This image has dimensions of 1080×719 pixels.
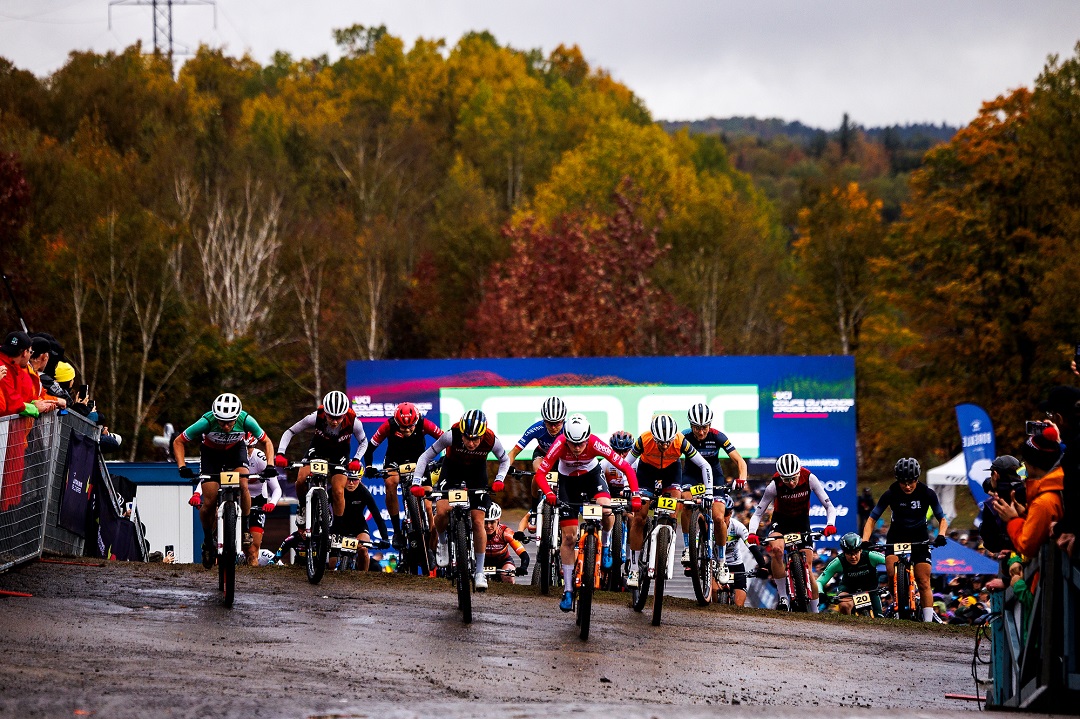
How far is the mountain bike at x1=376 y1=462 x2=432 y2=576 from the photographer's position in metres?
16.6

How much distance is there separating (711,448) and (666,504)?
8.83ft

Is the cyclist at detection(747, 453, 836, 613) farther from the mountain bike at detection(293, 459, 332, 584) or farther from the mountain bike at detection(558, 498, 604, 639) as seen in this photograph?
the mountain bike at detection(293, 459, 332, 584)

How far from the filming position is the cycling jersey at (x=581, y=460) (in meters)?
13.3

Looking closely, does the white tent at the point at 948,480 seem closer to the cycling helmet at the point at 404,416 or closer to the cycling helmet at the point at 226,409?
the cycling helmet at the point at 404,416

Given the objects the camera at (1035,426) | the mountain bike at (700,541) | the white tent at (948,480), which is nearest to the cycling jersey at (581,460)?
the mountain bike at (700,541)

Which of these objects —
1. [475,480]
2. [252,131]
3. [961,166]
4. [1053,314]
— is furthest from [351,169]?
[475,480]

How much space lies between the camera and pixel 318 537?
15070mm

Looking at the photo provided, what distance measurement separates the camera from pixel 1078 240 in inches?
1822

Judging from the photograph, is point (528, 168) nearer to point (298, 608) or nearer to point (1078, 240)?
point (1078, 240)

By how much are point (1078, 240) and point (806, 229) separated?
19897mm

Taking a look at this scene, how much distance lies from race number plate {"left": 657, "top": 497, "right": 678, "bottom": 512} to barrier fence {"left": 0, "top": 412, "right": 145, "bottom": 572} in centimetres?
614

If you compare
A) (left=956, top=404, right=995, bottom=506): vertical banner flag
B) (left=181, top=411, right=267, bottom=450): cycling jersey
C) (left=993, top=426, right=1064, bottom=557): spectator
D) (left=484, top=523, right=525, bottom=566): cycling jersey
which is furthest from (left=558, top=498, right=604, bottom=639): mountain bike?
(left=956, top=404, right=995, bottom=506): vertical banner flag

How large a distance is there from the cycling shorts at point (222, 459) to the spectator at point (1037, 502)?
750 cm

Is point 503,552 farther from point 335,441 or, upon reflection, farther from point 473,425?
point 473,425
